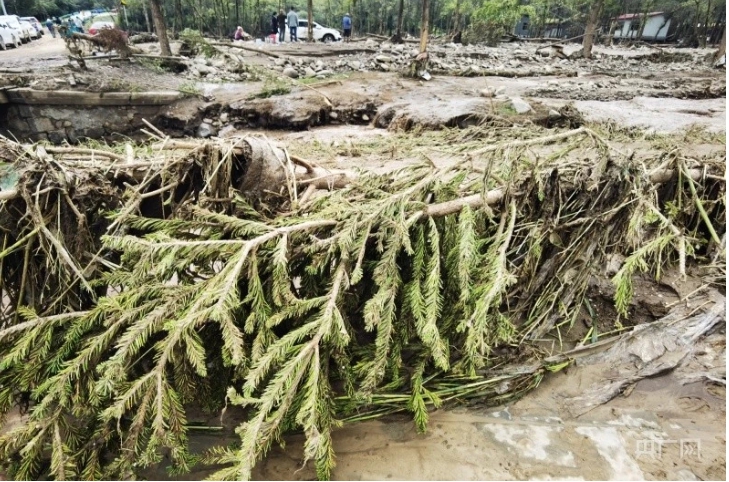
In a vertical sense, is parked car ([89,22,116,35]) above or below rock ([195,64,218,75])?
above

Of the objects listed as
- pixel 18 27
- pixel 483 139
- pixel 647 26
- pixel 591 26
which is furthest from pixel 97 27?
pixel 647 26

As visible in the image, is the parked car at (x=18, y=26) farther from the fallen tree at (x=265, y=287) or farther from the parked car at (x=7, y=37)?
the fallen tree at (x=265, y=287)

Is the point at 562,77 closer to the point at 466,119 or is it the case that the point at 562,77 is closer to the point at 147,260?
the point at 466,119

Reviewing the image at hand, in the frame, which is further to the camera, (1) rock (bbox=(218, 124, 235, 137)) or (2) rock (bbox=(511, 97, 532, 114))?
(1) rock (bbox=(218, 124, 235, 137))

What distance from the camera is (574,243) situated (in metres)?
2.92

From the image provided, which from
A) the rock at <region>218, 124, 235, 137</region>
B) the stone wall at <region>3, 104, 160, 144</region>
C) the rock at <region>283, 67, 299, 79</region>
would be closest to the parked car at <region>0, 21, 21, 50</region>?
the stone wall at <region>3, 104, 160, 144</region>

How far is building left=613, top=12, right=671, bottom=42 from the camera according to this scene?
3809 cm

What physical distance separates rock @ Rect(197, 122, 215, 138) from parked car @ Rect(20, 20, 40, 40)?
2126cm

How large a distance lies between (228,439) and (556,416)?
208cm

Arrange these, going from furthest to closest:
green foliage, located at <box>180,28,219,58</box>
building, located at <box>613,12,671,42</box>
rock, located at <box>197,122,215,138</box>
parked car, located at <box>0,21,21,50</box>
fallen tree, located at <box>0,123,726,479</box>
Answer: building, located at <box>613,12,671,42</box> → parked car, located at <box>0,21,21,50</box> → green foliage, located at <box>180,28,219,58</box> → rock, located at <box>197,122,215,138</box> → fallen tree, located at <box>0,123,726,479</box>

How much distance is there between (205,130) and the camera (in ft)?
37.3

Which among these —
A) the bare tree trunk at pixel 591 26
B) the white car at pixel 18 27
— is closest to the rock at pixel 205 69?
the white car at pixel 18 27

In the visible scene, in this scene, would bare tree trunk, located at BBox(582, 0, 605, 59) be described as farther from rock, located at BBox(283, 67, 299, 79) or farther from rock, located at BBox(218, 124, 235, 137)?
rock, located at BBox(218, 124, 235, 137)

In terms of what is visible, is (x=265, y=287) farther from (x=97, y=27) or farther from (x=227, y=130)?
(x=97, y=27)
